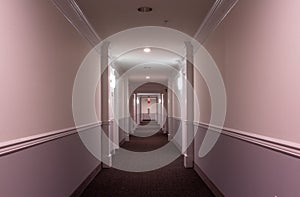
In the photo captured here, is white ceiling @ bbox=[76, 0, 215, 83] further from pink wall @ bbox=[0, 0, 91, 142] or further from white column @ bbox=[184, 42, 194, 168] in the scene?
pink wall @ bbox=[0, 0, 91, 142]

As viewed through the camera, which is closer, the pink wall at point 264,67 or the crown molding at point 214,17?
the pink wall at point 264,67

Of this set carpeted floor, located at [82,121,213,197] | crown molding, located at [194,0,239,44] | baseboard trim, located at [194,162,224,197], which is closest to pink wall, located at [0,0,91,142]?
carpeted floor, located at [82,121,213,197]

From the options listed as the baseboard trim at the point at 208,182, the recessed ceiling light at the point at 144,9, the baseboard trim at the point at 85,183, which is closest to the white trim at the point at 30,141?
the baseboard trim at the point at 85,183

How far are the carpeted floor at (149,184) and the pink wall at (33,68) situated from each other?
132cm

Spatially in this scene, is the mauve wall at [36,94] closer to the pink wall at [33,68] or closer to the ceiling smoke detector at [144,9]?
the pink wall at [33,68]

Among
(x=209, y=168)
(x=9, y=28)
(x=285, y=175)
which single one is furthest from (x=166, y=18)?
(x=285, y=175)

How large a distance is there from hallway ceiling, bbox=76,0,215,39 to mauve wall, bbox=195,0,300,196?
485mm

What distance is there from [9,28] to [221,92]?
2675 mm

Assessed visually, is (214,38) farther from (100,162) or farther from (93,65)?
(100,162)

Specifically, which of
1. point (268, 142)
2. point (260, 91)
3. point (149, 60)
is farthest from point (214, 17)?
point (149, 60)

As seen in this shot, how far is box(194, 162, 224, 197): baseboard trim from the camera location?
4311mm

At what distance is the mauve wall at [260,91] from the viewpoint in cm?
214

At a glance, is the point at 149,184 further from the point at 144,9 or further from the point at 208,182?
the point at 144,9

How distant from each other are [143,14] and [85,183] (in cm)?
258
